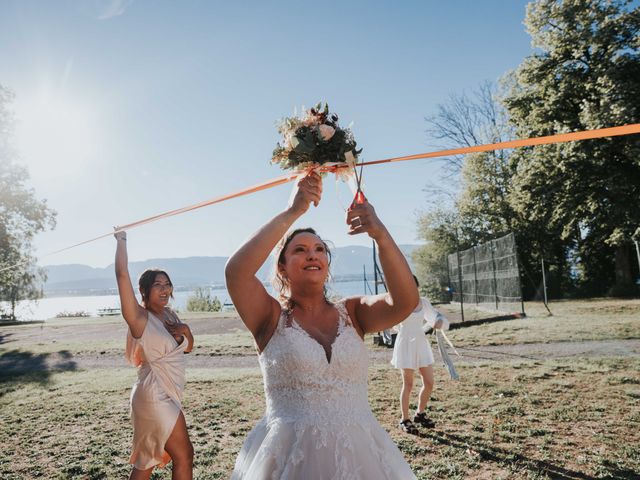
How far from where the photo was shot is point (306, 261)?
2.46 meters

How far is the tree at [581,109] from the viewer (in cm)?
1970

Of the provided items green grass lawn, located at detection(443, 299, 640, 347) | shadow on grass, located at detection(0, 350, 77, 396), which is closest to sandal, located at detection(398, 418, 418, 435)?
green grass lawn, located at detection(443, 299, 640, 347)

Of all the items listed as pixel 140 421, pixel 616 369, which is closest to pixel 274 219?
pixel 140 421

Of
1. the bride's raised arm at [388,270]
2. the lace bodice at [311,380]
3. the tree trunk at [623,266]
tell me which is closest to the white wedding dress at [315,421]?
the lace bodice at [311,380]

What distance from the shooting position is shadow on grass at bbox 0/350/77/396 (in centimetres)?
1203

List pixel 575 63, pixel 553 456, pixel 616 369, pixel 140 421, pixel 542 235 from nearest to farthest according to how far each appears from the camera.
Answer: pixel 140 421
pixel 553 456
pixel 616 369
pixel 575 63
pixel 542 235

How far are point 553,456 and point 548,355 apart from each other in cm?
686

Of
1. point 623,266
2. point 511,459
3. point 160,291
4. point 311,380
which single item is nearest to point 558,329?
point 511,459

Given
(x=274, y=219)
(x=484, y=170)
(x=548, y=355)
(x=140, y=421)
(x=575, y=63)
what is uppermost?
(x=575, y=63)

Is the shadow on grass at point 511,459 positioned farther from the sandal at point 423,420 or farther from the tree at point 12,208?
the tree at point 12,208

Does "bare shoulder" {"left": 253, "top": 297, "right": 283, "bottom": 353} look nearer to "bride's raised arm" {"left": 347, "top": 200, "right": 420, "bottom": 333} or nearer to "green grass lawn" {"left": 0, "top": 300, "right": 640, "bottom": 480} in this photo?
"bride's raised arm" {"left": 347, "top": 200, "right": 420, "bottom": 333}

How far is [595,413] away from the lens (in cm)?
648

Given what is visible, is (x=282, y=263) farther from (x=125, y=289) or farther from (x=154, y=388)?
(x=154, y=388)

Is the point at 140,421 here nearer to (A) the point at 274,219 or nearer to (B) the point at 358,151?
(A) the point at 274,219
